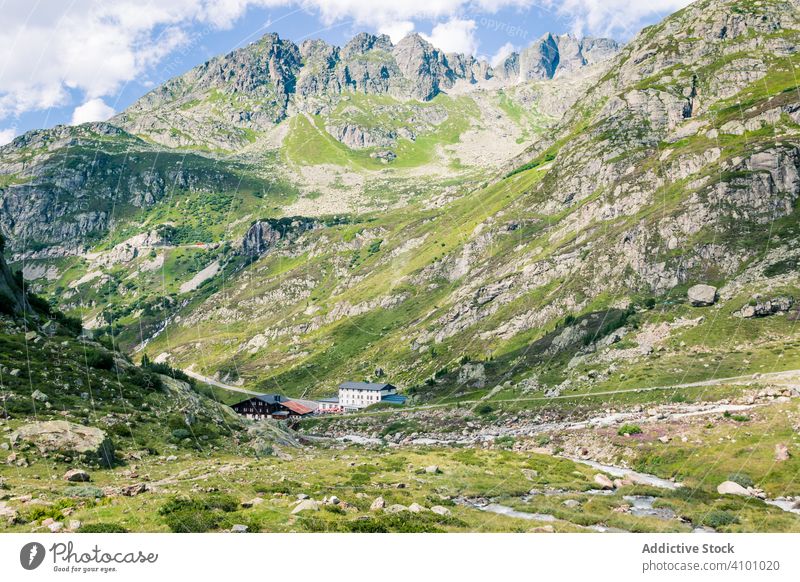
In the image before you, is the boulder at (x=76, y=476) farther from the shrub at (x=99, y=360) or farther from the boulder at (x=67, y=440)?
the shrub at (x=99, y=360)

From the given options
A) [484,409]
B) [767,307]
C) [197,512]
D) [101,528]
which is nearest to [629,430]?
[484,409]

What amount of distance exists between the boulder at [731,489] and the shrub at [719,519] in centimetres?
1084

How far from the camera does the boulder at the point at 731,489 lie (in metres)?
46.7

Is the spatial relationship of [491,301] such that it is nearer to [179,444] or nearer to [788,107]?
[788,107]

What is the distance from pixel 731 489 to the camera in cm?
4803

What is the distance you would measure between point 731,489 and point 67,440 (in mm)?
52676

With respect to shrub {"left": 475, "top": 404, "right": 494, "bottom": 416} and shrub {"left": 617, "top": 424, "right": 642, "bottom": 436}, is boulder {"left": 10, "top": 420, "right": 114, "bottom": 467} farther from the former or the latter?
shrub {"left": 475, "top": 404, "right": 494, "bottom": 416}

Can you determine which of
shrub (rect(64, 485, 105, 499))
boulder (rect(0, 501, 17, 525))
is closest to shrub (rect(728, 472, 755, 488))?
shrub (rect(64, 485, 105, 499))

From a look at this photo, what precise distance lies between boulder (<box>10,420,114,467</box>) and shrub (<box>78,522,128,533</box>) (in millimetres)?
16736

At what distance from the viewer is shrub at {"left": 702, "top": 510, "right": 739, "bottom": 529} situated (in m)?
35.7

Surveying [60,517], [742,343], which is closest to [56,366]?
[60,517]

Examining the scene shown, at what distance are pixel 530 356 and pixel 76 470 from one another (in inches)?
4654

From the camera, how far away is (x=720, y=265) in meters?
134

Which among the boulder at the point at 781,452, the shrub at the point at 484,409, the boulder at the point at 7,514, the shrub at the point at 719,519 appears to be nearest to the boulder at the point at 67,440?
the boulder at the point at 7,514
